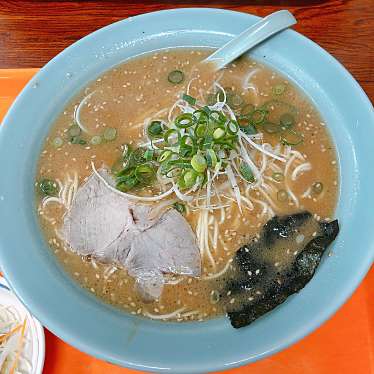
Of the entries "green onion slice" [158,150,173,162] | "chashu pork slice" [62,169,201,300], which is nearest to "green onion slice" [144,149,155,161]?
"green onion slice" [158,150,173,162]

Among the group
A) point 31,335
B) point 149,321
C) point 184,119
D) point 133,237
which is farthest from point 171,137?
point 31,335

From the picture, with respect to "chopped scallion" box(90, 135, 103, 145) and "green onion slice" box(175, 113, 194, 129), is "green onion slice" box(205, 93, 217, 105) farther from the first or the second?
"chopped scallion" box(90, 135, 103, 145)

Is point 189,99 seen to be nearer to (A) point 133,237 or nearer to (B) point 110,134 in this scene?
(B) point 110,134

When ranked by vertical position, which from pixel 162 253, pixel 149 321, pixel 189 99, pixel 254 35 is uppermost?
pixel 254 35

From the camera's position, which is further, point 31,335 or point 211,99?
point 211,99

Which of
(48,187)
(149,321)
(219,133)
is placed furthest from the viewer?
(48,187)

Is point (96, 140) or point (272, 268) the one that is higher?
point (96, 140)
